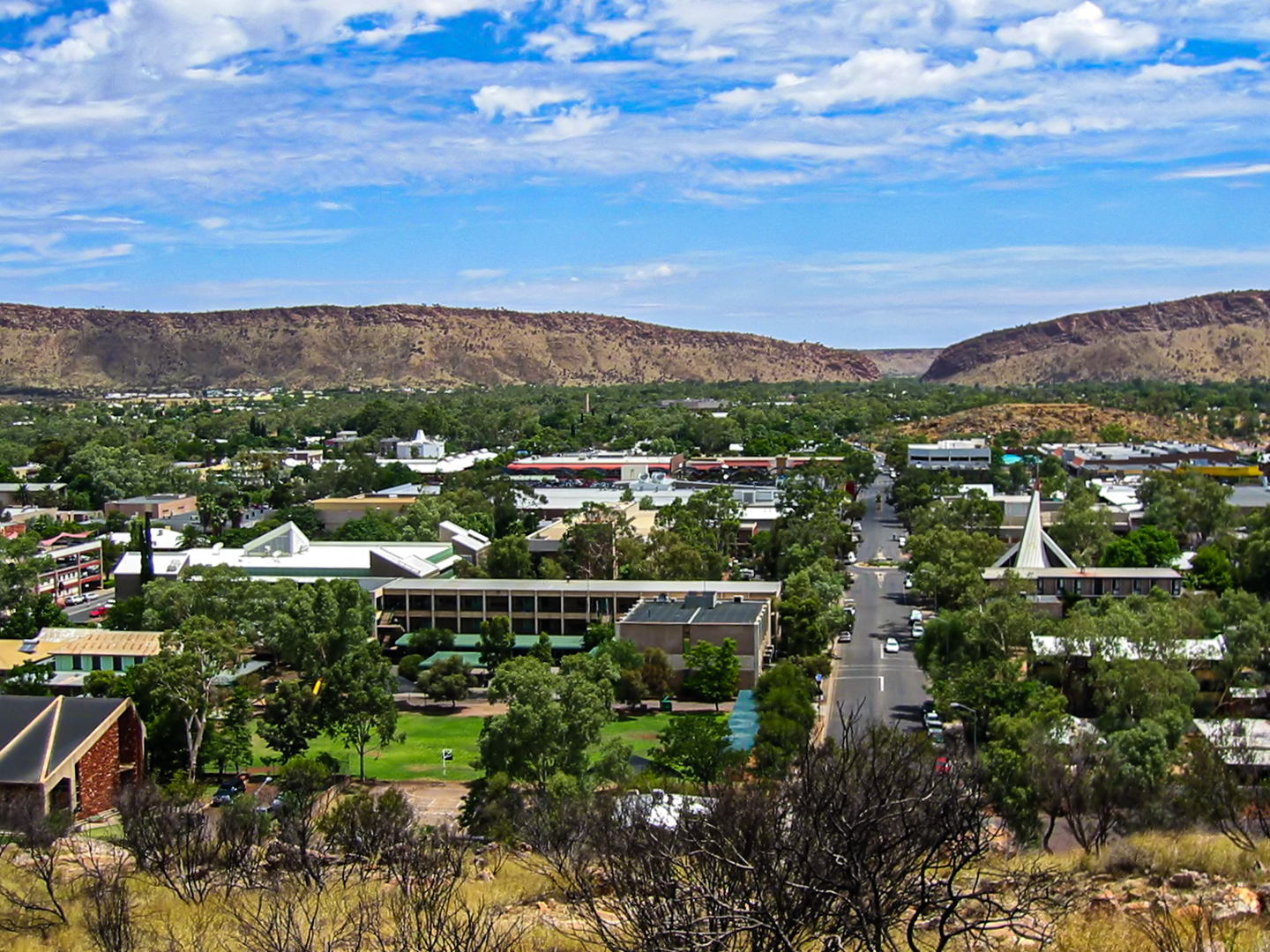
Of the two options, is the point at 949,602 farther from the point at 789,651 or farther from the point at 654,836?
the point at 654,836

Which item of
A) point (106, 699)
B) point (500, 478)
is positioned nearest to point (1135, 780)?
point (106, 699)

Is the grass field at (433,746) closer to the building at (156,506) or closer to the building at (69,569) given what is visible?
the building at (69,569)

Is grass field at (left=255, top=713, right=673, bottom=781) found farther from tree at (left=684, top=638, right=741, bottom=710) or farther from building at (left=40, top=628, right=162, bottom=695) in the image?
building at (left=40, top=628, right=162, bottom=695)

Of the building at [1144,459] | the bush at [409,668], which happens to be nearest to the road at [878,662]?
the bush at [409,668]

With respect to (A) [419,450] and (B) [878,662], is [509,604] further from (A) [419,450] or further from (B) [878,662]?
(A) [419,450]

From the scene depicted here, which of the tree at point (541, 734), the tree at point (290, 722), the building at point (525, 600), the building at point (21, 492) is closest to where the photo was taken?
the tree at point (541, 734)

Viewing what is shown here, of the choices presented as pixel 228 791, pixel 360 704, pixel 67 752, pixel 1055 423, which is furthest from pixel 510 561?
pixel 1055 423
